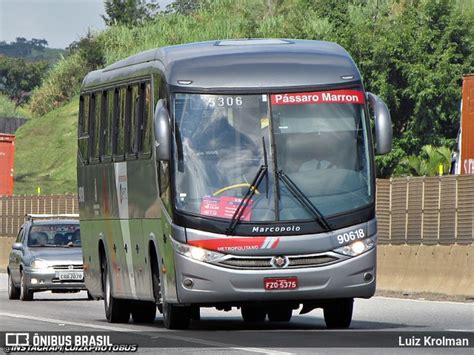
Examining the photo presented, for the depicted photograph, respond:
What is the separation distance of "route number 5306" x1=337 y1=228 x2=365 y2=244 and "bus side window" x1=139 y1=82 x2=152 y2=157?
2.80m

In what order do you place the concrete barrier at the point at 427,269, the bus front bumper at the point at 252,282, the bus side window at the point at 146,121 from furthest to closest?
the concrete barrier at the point at 427,269 < the bus side window at the point at 146,121 < the bus front bumper at the point at 252,282

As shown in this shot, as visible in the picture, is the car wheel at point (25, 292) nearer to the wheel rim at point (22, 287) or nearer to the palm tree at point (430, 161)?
the wheel rim at point (22, 287)

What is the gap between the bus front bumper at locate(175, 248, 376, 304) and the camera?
18.3m

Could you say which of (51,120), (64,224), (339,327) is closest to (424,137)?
(64,224)

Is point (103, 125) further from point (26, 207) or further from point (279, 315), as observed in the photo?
point (26, 207)

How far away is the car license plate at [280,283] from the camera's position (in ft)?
60.2

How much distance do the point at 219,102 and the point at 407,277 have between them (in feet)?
36.9

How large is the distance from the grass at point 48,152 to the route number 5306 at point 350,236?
3215 inches

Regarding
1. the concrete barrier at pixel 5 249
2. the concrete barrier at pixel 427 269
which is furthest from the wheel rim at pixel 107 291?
the concrete barrier at pixel 5 249

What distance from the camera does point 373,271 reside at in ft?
61.7

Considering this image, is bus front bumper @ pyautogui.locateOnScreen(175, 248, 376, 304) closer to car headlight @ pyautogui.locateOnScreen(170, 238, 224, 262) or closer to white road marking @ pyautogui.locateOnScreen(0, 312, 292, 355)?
car headlight @ pyautogui.locateOnScreen(170, 238, 224, 262)

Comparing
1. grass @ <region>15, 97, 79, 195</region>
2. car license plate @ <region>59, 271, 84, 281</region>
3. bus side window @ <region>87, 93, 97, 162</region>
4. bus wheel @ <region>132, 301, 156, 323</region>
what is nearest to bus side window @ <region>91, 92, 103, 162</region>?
bus side window @ <region>87, 93, 97, 162</region>

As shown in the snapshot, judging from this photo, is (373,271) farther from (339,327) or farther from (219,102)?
(219,102)

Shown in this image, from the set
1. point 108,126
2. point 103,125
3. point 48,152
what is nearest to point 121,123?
point 108,126
